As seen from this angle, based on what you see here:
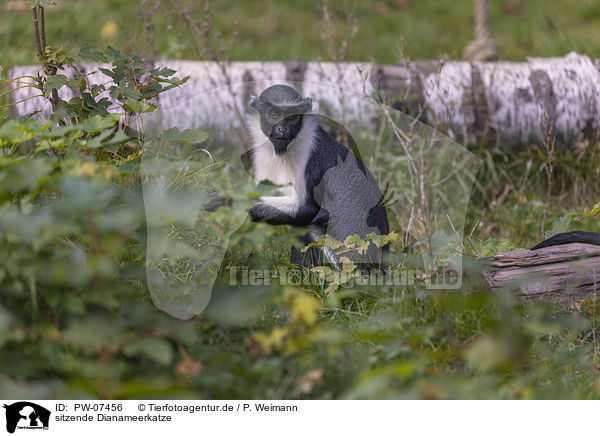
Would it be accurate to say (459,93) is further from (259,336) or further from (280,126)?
(259,336)

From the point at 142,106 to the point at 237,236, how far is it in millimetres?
1287

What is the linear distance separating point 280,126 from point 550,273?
174 cm

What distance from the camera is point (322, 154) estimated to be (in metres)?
3.73

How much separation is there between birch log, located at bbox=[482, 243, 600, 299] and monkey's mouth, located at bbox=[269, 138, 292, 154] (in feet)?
4.32

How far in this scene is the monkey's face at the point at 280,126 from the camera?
3592 mm

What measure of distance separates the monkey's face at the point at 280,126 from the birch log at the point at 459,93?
2292mm

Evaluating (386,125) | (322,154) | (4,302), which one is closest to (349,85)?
(386,125)

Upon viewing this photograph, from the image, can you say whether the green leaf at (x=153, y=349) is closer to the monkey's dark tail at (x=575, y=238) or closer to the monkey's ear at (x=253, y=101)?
the monkey's ear at (x=253, y=101)

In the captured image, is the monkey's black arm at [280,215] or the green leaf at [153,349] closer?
the green leaf at [153,349]

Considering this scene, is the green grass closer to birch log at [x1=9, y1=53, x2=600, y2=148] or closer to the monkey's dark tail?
the monkey's dark tail

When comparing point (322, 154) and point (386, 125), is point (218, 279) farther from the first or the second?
point (386, 125)
